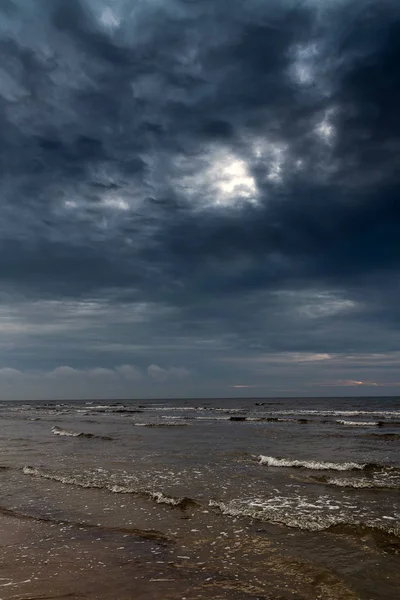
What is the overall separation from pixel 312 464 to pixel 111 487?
344 inches

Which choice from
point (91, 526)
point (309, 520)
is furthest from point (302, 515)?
point (91, 526)

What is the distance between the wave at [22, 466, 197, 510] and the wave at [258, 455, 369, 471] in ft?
22.5

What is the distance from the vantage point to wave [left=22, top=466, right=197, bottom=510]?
11852 millimetres

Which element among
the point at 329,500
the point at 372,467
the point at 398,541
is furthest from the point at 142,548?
the point at 372,467

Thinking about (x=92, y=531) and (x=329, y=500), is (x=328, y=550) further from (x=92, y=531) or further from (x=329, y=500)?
(x=92, y=531)

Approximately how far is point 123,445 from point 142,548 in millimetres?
17737

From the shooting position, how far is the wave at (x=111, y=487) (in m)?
11.9

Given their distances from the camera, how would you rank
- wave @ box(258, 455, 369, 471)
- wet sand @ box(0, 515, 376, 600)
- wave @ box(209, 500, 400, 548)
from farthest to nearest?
wave @ box(258, 455, 369, 471), wave @ box(209, 500, 400, 548), wet sand @ box(0, 515, 376, 600)

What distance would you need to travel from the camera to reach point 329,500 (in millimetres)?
12258

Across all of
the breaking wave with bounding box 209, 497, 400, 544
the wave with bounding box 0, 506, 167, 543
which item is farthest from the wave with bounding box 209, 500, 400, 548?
the wave with bounding box 0, 506, 167, 543

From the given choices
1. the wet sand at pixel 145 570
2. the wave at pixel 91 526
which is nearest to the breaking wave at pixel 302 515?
the wet sand at pixel 145 570

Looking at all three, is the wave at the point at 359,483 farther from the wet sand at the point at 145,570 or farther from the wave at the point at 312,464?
the wet sand at the point at 145,570

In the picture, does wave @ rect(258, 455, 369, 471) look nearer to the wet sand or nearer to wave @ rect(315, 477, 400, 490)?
wave @ rect(315, 477, 400, 490)

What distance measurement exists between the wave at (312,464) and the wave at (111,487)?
22.5ft
